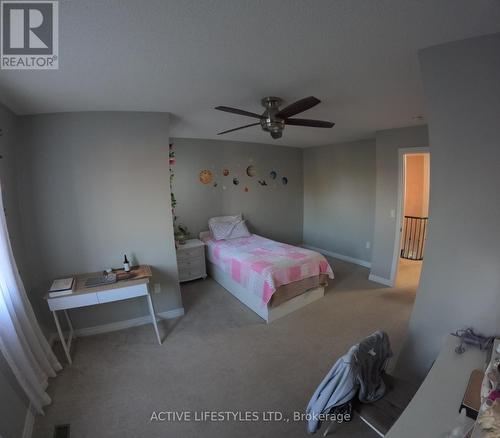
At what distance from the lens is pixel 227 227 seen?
14.5ft

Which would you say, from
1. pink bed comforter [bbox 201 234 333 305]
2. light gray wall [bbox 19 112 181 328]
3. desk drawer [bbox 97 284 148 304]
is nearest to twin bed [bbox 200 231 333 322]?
pink bed comforter [bbox 201 234 333 305]

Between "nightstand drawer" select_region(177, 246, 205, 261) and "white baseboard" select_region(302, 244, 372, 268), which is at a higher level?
"nightstand drawer" select_region(177, 246, 205, 261)

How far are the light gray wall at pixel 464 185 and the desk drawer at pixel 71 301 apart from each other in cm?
281

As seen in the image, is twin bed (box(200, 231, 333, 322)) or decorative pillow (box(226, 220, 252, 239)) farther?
decorative pillow (box(226, 220, 252, 239))

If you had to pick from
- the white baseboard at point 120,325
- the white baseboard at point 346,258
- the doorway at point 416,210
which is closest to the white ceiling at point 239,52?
the white baseboard at point 120,325

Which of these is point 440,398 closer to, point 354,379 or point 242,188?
point 354,379

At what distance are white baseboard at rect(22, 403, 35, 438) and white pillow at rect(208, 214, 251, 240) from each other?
2.96 m

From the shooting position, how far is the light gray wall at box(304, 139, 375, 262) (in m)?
4.55

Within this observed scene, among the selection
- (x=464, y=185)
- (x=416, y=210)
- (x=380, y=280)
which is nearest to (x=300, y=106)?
(x=464, y=185)

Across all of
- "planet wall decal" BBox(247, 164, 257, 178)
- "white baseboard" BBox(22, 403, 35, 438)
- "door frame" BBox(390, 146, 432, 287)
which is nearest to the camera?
"white baseboard" BBox(22, 403, 35, 438)

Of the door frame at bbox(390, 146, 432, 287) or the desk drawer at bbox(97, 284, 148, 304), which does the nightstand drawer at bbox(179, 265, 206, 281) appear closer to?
the desk drawer at bbox(97, 284, 148, 304)

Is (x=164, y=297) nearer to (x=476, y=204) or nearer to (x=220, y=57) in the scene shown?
(x=220, y=57)

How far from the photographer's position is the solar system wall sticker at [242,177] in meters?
4.50

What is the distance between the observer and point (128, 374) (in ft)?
6.98
